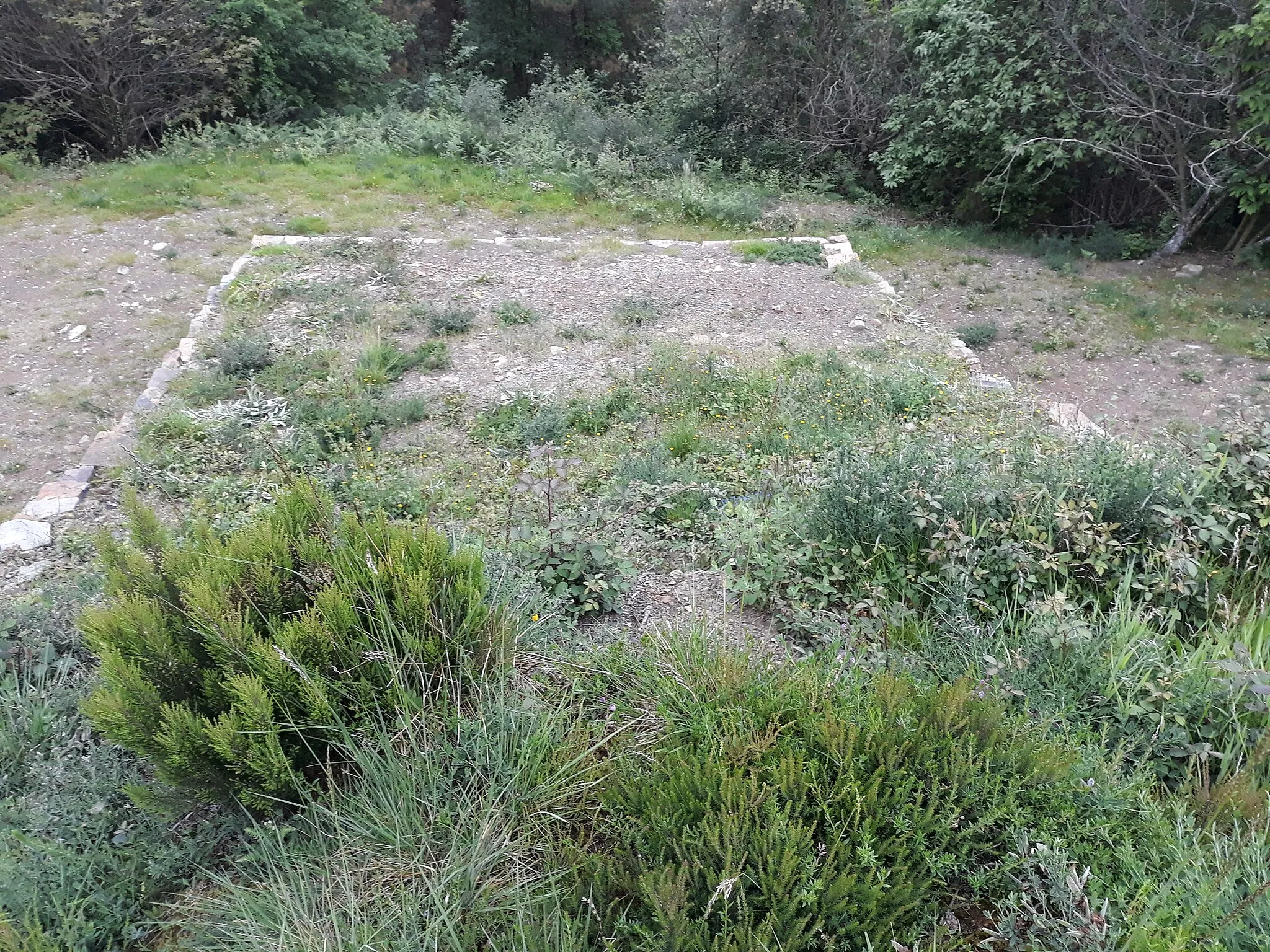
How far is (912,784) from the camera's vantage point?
Answer: 74.7 inches

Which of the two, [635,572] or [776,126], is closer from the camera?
[635,572]

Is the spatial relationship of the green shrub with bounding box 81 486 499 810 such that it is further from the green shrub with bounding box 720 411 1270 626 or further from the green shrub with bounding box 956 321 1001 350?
the green shrub with bounding box 956 321 1001 350

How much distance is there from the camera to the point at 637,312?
7.43 metres

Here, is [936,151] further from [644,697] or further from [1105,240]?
[644,697]

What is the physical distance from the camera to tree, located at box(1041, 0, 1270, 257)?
28.3 ft

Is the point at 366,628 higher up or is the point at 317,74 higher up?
the point at 317,74

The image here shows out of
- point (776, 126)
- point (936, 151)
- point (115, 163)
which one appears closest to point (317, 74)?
point (115, 163)

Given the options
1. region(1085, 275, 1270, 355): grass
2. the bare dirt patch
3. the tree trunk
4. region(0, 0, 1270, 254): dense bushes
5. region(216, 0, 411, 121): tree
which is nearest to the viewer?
the bare dirt patch

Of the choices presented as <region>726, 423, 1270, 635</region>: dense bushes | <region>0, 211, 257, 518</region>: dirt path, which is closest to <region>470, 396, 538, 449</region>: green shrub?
<region>726, 423, 1270, 635</region>: dense bushes

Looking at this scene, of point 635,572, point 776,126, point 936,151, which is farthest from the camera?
point 776,126

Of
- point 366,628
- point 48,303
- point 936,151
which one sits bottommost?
point 48,303

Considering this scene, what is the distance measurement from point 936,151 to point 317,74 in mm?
10461

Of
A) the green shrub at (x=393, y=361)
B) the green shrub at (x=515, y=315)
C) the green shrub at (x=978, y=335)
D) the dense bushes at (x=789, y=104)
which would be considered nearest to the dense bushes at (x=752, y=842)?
the green shrub at (x=393, y=361)

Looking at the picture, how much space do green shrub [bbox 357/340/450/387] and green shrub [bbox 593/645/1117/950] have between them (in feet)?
16.1
